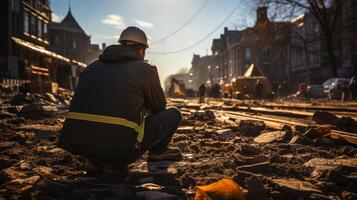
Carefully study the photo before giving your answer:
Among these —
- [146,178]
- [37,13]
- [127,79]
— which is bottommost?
[146,178]

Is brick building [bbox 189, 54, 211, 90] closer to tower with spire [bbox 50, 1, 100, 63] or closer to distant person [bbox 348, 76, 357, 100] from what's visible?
tower with spire [bbox 50, 1, 100, 63]

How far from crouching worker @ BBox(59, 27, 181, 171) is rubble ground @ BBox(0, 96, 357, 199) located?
295 mm

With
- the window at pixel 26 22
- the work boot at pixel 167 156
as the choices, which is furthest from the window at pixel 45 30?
the work boot at pixel 167 156

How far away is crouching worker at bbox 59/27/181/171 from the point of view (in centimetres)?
357

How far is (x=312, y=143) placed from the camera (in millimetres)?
5559

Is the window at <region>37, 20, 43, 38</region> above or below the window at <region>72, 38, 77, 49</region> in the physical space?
below

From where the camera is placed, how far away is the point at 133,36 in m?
4.12

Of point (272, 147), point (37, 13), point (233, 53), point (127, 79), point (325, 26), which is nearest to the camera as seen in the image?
point (127, 79)

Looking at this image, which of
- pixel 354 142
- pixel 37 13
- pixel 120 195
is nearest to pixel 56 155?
pixel 120 195

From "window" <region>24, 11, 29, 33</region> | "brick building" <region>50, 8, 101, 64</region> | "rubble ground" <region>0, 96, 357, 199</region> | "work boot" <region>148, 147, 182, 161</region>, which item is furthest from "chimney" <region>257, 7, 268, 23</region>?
"brick building" <region>50, 8, 101, 64</region>

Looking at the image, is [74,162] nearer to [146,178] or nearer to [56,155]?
[56,155]

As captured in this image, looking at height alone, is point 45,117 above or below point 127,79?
below

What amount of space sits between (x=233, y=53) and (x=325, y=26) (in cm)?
4641

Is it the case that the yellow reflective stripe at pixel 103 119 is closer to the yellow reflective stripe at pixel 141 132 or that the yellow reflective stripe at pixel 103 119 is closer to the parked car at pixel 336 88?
the yellow reflective stripe at pixel 141 132
